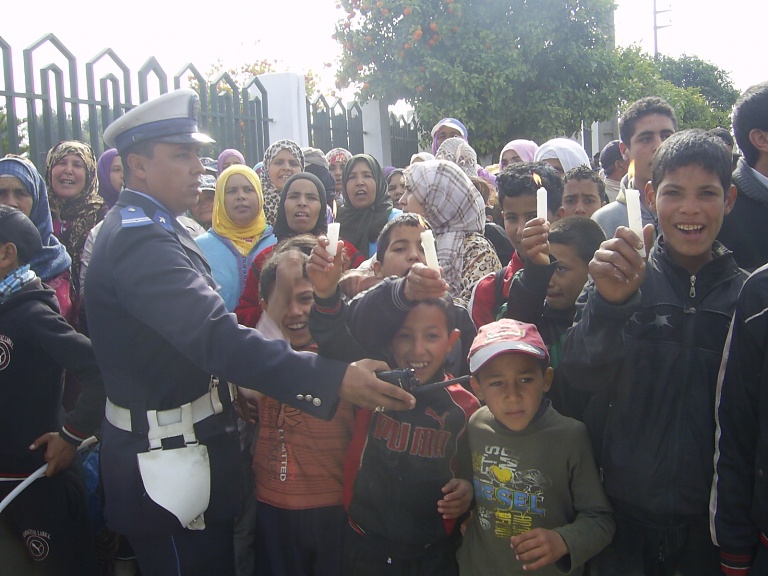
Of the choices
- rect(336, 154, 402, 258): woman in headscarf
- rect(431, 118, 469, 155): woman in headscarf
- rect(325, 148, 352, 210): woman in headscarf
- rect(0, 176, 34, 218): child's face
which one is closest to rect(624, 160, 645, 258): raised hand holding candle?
rect(336, 154, 402, 258): woman in headscarf

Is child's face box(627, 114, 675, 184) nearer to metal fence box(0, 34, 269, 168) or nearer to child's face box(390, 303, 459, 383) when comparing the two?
child's face box(390, 303, 459, 383)

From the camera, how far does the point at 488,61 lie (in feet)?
34.5

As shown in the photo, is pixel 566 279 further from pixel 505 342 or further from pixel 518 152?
pixel 518 152

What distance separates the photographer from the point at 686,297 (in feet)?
6.25

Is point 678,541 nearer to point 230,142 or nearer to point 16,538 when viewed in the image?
point 16,538

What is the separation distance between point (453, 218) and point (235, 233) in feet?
4.71

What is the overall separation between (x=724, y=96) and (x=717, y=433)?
135 feet

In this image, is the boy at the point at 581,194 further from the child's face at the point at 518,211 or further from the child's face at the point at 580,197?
the child's face at the point at 518,211

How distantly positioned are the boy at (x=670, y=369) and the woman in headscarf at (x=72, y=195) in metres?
3.37

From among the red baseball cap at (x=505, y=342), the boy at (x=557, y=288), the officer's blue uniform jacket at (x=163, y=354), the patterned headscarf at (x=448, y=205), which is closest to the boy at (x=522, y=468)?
the red baseball cap at (x=505, y=342)

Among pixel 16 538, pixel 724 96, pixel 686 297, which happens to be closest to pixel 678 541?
pixel 686 297

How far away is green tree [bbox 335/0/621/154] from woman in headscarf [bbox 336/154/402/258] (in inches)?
248

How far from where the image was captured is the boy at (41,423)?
263cm

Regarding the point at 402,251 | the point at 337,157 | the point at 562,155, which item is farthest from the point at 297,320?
the point at 337,157
